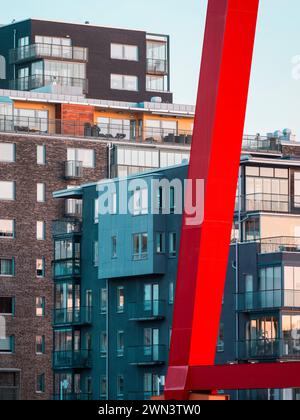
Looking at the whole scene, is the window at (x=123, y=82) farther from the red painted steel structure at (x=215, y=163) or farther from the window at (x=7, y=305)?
the red painted steel structure at (x=215, y=163)

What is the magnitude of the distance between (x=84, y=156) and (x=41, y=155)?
9.61 ft

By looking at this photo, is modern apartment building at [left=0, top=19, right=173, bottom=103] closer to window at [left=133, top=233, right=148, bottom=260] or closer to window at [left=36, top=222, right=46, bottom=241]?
window at [left=36, top=222, right=46, bottom=241]

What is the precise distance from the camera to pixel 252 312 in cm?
6719

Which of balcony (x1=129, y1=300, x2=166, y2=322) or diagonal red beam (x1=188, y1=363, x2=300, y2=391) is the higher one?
diagonal red beam (x1=188, y1=363, x2=300, y2=391)

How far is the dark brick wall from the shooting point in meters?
93.7

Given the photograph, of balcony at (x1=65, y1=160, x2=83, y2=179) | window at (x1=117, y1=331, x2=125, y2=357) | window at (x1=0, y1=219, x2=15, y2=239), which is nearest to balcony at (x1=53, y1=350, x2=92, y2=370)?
window at (x1=117, y1=331, x2=125, y2=357)

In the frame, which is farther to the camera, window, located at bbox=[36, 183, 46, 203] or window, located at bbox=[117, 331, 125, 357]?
window, located at bbox=[36, 183, 46, 203]

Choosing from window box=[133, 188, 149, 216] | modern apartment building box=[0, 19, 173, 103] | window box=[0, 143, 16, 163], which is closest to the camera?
window box=[133, 188, 149, 216]

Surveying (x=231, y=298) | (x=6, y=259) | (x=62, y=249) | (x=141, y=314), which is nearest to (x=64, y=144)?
(x=6, y=259)

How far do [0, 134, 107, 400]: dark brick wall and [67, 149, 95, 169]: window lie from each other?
1.33ft

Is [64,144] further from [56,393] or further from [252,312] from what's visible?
[252,312]

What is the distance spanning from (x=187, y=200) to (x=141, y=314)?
64.3m

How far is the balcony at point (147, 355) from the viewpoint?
7294 cm

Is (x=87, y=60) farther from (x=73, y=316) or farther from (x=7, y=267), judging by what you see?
(x=73, y=316)
